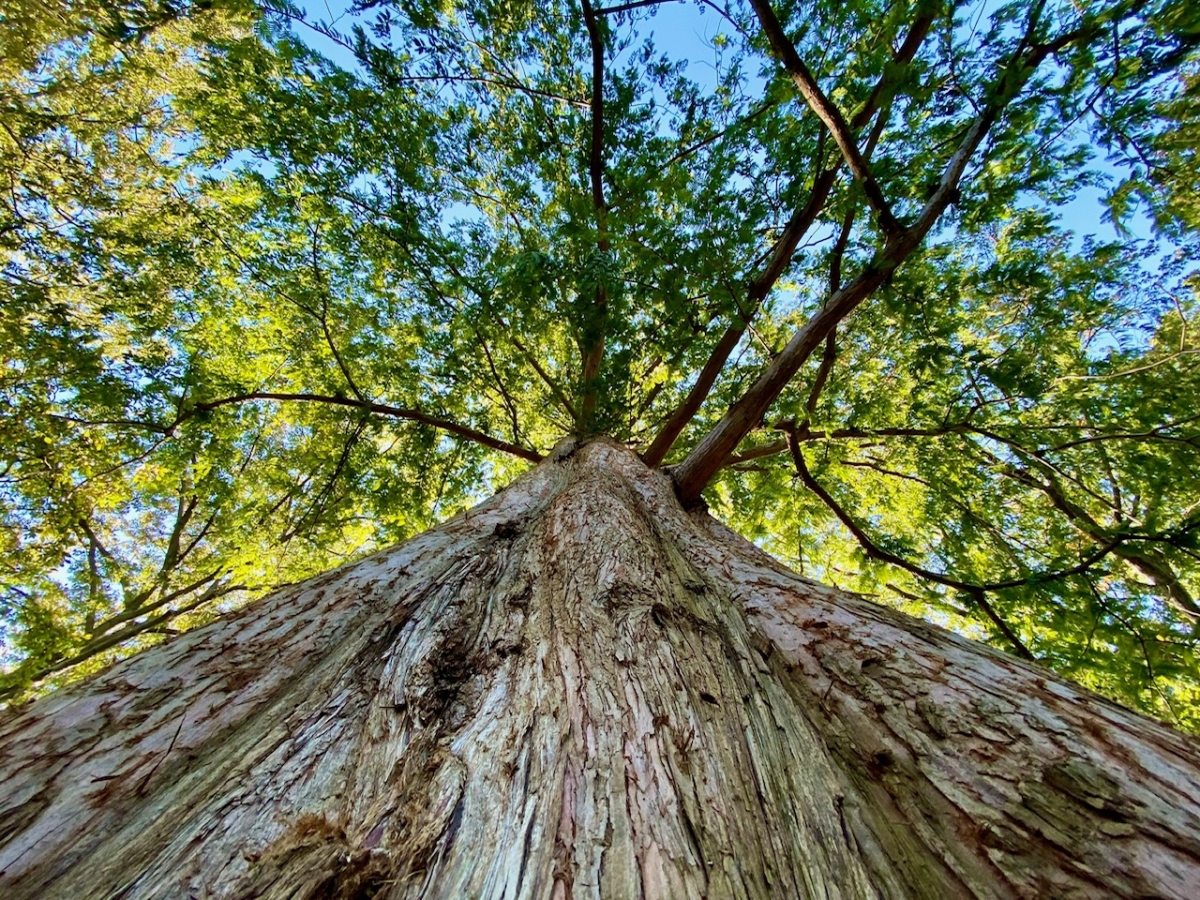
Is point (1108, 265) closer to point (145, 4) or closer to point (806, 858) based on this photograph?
point (806, 858)

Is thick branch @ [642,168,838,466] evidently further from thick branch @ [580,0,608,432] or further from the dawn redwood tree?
thick branch @ [580,0,608,432]

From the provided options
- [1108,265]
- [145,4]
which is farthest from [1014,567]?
[145,4]

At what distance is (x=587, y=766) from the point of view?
1.07 meters

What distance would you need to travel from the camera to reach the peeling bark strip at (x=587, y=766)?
2.83 ft

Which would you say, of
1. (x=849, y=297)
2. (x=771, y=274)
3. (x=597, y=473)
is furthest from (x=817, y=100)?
(x=597, y=473)

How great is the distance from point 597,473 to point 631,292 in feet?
5.02

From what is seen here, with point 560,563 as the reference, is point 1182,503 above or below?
above

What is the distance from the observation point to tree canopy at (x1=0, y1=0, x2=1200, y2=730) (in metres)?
2.89

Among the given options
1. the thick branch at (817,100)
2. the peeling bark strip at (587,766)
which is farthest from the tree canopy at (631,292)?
the peeling bark strip at (587,766)

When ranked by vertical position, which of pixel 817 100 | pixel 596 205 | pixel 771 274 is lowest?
pixel 771 274

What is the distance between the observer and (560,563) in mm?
2148

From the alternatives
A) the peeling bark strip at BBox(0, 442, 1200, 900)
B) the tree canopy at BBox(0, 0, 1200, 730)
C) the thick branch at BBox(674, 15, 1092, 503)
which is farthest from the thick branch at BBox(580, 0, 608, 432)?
the peeling bark strip at BBox(0, 442, 1200, 900)

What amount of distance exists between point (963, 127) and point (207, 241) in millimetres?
6980

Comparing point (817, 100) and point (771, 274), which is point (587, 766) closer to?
point (817, 100)
